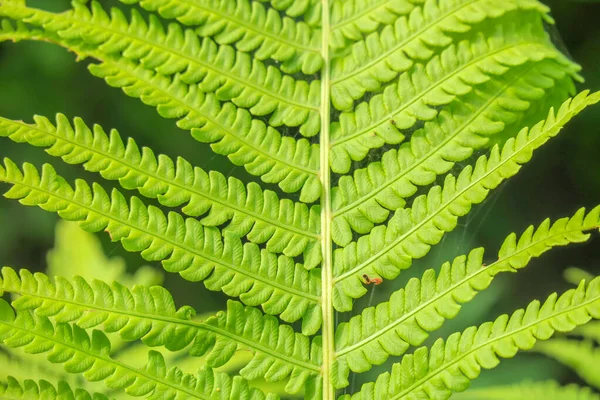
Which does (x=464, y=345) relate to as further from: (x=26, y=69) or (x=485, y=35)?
(x=26, y=69)

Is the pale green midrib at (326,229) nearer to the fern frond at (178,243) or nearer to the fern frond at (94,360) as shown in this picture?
the fern frond at (178,243)

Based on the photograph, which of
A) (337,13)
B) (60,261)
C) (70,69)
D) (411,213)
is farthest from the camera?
(70,69)

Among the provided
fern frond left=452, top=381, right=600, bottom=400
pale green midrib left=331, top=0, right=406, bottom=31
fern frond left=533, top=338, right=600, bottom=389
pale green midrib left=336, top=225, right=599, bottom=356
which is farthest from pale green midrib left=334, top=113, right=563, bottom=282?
fern frond left=533, top=338, right=600, bottom=389

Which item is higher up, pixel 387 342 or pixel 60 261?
pixel 60 261

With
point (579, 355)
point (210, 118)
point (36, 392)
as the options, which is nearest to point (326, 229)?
point (210, 118)

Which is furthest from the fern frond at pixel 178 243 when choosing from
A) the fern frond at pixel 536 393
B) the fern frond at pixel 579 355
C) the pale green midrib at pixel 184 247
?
the fern frond at pixel 579 355

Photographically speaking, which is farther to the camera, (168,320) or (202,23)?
(202,23)

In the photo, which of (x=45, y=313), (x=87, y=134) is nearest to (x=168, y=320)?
(x=45, y=313)

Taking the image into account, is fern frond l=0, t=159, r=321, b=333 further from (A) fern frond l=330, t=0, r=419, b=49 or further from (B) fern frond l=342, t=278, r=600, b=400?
(A) fern frond l=330, t=0, r=419, b=49
